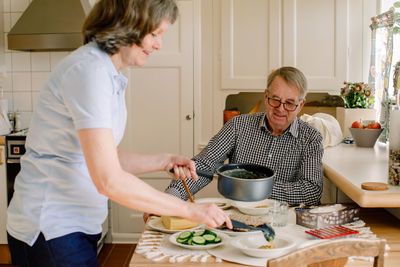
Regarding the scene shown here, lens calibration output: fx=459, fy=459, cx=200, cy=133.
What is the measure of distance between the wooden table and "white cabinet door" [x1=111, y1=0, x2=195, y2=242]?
1814 millimetres

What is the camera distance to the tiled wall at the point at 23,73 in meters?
3.68

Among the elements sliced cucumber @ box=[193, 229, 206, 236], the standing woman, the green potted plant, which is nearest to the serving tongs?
sliced cucumber @ box=[193, 229, 206, 236]

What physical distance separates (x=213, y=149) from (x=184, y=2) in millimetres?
1616

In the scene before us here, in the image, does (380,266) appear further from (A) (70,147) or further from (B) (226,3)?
(B) (226,3)

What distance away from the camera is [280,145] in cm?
221

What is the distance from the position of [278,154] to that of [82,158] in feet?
3.91

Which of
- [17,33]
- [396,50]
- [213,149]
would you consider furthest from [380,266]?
[17,33]

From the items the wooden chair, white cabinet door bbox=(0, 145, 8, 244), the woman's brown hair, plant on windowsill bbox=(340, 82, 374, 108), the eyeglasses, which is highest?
the woman's brown hair

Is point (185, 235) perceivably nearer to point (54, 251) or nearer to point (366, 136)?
point (54, 251)

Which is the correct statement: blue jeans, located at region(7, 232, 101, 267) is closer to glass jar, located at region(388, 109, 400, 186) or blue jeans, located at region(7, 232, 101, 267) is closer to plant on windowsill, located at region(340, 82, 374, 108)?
glass jar, located at region(388, 109, 400, 186)

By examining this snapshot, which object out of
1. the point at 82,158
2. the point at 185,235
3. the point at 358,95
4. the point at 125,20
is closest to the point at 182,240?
the point at 185,235

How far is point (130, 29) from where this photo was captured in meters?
1.18

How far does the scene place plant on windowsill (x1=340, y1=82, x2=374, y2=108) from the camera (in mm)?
3051

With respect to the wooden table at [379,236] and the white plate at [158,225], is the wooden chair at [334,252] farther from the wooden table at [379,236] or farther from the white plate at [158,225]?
the white plate at [158,225]
